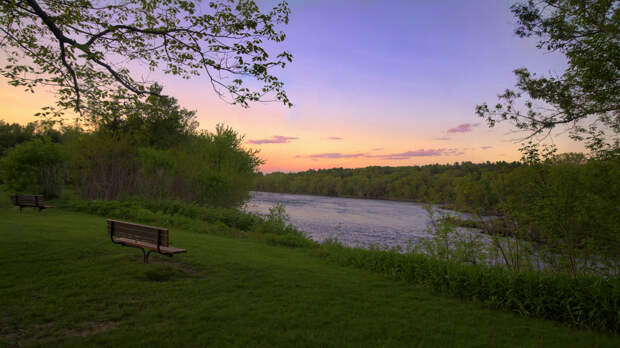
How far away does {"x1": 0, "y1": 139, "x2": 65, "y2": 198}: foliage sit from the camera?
62.2 feet

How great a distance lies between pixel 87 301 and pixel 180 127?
30.6m

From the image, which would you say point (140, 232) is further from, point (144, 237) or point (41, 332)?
point (41, 332)

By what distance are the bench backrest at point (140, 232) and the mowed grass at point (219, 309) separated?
1.41 ft

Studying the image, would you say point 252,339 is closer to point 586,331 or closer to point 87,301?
point 87,301

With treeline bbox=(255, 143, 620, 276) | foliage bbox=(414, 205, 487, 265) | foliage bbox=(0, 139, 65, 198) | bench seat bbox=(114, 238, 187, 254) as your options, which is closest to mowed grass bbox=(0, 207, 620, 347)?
bench seat bbox=(114, 238, 187, 254)

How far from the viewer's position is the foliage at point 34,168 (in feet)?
62.2

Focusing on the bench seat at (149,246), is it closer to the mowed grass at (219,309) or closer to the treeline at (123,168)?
the mowed grass at (219,309)

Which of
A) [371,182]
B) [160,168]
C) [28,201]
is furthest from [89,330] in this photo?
[371,182]

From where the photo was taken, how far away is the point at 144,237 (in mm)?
6559

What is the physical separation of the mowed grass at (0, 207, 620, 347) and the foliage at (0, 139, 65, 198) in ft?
54.6

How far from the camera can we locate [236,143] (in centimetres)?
2828

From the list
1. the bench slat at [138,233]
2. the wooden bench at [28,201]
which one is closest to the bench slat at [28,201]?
the wooden bench at [28,201]

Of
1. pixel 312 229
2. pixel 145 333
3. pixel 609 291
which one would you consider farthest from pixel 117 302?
pixel 312 229

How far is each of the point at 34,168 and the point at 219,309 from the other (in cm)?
2268
